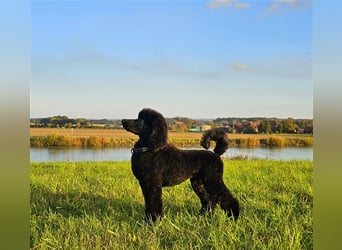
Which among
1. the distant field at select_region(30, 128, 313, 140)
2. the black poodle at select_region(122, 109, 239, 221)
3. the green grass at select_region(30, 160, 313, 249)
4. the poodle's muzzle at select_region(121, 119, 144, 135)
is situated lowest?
the green grass at select_region(30, 160, 313, 249)

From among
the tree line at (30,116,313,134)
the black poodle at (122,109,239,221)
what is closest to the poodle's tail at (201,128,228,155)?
the black poodle at (122,109,239,221)

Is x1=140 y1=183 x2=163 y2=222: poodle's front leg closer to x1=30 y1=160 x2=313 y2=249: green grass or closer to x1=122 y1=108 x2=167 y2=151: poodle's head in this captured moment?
x1=30 y1=160 x2=313 y2=249: green grass

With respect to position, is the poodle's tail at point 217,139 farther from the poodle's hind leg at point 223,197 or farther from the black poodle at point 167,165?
the poodle's hind leg at point 223,197

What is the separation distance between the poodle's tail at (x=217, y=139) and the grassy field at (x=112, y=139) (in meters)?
0.18

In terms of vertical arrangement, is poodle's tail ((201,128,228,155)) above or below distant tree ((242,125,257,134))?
below

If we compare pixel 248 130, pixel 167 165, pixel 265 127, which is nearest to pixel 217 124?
pixel 248 130

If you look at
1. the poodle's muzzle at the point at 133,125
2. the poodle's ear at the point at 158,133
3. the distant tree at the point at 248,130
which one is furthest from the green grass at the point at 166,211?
the poodle's muzzle at the point at 133,125

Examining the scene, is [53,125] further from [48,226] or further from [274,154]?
[274,154]

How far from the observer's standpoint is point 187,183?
363cm

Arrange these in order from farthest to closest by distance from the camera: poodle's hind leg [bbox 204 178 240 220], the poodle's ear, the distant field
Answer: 1. the distant field
2. poodle's hind leg [bbox 204 178 240 220]
3. the poodle's ear

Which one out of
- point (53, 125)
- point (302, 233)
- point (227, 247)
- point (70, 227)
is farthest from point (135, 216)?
point (302, 233)

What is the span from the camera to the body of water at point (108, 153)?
3494mm

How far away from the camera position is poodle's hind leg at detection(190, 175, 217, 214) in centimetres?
302

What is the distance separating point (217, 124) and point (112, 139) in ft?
2.90
